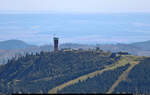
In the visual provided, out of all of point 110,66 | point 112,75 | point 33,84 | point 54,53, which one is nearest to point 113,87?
point 112,75

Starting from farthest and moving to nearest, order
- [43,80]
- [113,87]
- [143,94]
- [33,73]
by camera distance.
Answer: [33,73] < [43,80] < [113,87] < [143,94]

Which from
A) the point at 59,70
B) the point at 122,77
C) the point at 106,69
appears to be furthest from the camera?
the point at 59,70

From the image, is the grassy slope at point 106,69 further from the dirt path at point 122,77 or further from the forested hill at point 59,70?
the dirt path at point 122,77

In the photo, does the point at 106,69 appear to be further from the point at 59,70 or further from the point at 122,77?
the point at 59,70

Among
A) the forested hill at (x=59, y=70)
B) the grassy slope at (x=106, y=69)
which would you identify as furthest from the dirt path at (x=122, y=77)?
the grassy slope at (x=106, y=69)

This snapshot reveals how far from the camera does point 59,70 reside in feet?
453

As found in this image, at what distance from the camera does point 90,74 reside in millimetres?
129375

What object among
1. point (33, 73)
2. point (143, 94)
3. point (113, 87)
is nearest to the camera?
point (143, 94)

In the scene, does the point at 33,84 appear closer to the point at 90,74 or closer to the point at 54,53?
the point at 90,74

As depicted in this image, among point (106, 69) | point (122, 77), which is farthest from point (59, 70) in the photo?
point (122, 77)

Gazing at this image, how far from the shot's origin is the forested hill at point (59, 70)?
122688 millimetres

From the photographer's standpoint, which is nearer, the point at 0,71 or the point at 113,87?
the point at 113,87

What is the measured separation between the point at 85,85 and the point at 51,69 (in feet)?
77.2

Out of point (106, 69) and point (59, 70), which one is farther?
point (59, 70)
